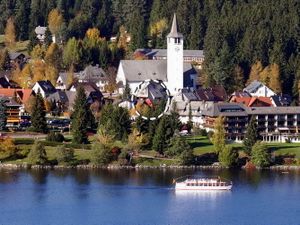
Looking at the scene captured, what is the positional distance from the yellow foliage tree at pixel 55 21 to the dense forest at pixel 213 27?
0.48 meters

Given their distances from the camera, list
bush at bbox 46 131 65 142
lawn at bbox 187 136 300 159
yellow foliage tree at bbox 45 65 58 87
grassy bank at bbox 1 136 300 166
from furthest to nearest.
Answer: yellow foliage tree at bbox 45 65 58 87, bush at bbox 46 131 65 142, lawn at bbox 187 136 300 159, grassy bank at bbox 1 136 300 166

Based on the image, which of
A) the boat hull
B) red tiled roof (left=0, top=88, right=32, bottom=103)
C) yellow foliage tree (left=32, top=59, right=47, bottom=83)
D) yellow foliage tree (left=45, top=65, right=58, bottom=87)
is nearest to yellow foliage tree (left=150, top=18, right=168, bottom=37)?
yellow foliage tree (left=32, top=59, right=47, bottom=83)

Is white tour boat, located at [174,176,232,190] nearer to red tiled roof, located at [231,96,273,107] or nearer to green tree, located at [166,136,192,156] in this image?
green tree, located at [166,136,192,156]

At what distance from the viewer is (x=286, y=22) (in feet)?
279

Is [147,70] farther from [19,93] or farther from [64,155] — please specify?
[64,155]

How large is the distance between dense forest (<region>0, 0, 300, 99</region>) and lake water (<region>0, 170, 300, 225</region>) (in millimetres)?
23046

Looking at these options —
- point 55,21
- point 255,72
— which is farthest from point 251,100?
point 55,21

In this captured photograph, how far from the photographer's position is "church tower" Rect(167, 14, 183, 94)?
77.4 metres

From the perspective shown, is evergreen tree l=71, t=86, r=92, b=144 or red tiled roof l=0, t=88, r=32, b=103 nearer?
evergreen tree l=71, t=86, r=92, b=144

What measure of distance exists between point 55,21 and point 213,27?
17.3 meters

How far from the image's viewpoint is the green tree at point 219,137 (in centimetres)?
5991

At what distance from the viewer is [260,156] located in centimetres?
5869

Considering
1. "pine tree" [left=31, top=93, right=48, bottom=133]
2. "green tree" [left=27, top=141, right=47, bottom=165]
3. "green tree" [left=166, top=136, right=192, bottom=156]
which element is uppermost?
"pine tree" [left=31, top=93, right=48, bottom=133]

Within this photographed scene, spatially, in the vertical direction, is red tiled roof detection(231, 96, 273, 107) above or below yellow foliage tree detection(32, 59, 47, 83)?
below
